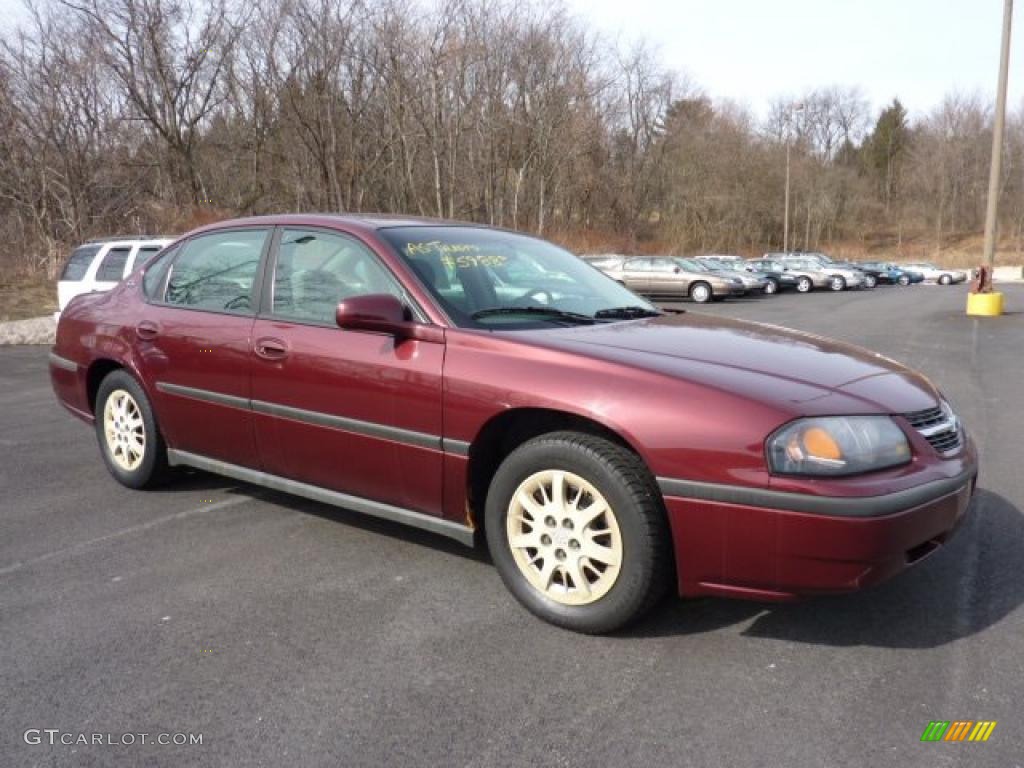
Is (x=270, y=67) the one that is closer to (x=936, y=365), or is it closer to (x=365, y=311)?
(x=936, y=365)

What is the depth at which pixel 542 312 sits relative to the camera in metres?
3.63

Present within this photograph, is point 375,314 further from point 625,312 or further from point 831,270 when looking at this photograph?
point 831,270

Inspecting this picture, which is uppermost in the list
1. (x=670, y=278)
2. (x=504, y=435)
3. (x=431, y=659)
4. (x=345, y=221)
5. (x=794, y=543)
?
(x=345, y=221)

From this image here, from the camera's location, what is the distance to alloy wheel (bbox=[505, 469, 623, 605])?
2.93 metres

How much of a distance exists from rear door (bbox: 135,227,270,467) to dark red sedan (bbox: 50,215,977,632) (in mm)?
16

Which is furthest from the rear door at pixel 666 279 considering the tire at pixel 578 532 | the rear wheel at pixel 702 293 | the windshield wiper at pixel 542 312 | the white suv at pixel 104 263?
the tire at pixel 578 532

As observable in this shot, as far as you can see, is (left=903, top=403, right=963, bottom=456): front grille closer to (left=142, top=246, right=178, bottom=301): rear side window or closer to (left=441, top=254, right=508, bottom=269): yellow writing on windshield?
(left=441, top=254, right=508, bottom=269): yellow writing on windshield

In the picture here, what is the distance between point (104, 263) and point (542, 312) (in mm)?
9836

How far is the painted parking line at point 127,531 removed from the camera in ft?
12.3

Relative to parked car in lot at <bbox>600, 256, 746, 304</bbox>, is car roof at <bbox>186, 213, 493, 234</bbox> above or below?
above

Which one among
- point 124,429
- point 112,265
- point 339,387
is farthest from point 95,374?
point 112,265

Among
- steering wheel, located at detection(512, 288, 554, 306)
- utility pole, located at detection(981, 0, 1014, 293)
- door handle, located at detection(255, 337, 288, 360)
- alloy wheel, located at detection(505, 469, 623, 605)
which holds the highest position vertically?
utility pole, located at detection(981, 0, 1014, 293)

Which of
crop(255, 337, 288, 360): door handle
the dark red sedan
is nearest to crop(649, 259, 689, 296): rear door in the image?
the dark red sedan

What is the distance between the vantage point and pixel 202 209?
3173 cm
